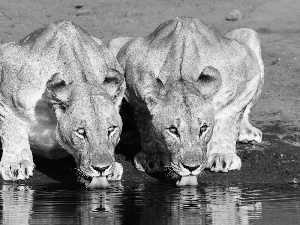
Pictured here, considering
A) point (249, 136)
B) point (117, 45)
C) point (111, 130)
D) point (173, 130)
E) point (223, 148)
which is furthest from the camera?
point (117, 45)

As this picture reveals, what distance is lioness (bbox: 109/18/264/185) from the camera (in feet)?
45.9

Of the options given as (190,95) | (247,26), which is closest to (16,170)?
(190,95)

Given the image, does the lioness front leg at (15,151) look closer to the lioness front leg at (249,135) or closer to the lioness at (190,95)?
the lioness at (190,95)

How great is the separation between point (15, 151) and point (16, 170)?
12.3 inches

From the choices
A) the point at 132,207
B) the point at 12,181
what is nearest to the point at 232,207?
the point at 132,207

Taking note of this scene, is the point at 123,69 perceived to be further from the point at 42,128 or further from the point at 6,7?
the point at 6,7

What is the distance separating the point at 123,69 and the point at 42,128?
4.77ft

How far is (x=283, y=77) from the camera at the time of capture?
63.9ft

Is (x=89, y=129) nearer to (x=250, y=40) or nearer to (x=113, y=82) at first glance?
(x=113, y=82)

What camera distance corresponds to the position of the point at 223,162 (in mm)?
14883

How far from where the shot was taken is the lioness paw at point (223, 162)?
14.9 metres

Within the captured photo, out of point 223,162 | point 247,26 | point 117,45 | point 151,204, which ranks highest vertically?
point 247,26

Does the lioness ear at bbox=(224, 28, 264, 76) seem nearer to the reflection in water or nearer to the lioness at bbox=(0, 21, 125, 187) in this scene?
the lioness at bbox=(0, 21, 125, 187)

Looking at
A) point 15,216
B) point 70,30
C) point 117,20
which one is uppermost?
point 117,20
